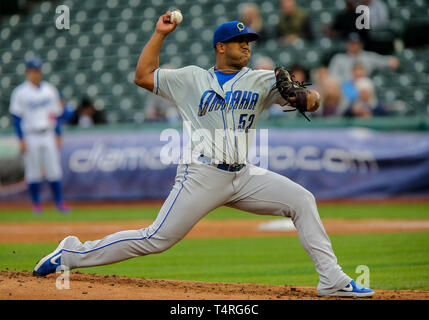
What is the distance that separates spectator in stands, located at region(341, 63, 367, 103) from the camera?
40.5 feet

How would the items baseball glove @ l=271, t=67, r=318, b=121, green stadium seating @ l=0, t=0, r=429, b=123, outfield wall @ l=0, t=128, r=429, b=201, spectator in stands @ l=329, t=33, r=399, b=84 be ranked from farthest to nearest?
1. green stadium seating @ l=0, t=0, r=429, b=123
2. spectator in stands @ l=329, t=33, r=399, b=84
3. outfield wall @ l=0, t=128, r=429, b=201
4. baseball glove @ l=271, t=67, r=318, b=121

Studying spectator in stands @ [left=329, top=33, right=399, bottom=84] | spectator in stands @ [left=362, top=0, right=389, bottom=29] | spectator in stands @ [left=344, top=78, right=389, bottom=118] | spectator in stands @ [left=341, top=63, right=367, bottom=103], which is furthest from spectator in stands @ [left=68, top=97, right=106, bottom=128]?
spectator in stands @ [left=362, top=0, right=389, bottom=29]

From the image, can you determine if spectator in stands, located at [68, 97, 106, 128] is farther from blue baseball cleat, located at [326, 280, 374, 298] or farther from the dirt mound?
blue baseball cleat, located at [326, 280, 374, 298]

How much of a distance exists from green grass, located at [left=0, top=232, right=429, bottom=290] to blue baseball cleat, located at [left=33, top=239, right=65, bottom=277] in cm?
104

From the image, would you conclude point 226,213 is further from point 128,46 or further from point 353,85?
point 128,46

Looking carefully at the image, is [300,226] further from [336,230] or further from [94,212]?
[94,212]

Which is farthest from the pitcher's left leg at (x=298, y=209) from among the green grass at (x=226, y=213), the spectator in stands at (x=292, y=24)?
the spectator in stands at (x=292, y=24)

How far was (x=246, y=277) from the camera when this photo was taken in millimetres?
5543

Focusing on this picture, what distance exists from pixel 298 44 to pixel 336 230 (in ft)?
23.6

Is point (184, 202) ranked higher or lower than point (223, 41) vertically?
lower

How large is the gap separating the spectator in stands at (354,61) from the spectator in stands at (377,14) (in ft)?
1.41

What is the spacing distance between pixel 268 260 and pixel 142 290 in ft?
7.42

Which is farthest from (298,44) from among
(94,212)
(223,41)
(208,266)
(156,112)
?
(223,41)

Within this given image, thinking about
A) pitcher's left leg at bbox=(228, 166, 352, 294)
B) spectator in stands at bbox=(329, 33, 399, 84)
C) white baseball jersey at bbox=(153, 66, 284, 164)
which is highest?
spectator in stands at bbox=(329, 33, 399, 84)
